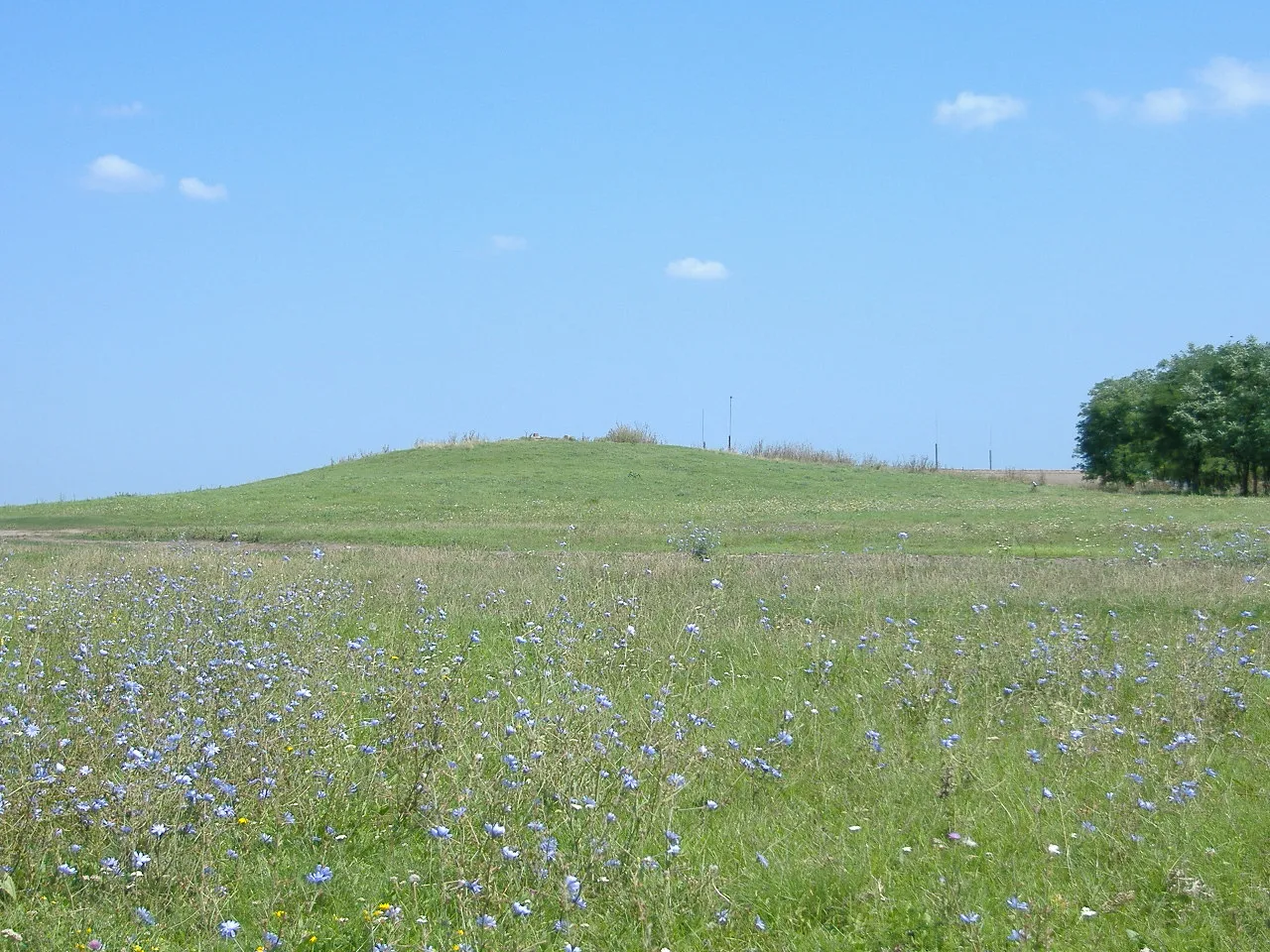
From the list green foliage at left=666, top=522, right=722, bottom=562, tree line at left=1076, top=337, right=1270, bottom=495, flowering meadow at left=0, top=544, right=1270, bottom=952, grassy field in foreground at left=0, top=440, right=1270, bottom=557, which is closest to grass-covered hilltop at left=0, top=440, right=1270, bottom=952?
flowering meadow at left=0, top=544, right=1270, bottom=952

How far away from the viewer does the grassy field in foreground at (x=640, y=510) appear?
2333 centimetres

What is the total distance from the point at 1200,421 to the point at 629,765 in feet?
199

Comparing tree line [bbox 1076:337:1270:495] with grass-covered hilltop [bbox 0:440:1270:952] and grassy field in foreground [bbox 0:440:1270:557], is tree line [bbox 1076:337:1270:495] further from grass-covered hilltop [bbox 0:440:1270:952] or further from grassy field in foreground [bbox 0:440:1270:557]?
grass-covered hilltop [bbox 0:440:1270:952]

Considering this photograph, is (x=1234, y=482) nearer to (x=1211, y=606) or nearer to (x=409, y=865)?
(x=1211, y=606)

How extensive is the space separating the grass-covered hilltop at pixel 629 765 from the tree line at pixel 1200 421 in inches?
1971

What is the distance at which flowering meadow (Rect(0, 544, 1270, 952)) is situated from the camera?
4.77 meters

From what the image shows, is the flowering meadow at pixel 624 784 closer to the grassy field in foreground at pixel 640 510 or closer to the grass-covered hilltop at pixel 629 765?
the grass-covered hilltop at pixel 629 765

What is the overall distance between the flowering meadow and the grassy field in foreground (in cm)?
1091

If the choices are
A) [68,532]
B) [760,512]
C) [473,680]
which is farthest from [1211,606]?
[68,532]

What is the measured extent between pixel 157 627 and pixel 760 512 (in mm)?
24595

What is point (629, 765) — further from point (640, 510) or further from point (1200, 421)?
point (1200, 421)

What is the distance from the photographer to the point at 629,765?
5.76 meters

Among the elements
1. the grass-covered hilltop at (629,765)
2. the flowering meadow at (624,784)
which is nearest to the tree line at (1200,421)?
the grass-covered hilltop at (629,765)

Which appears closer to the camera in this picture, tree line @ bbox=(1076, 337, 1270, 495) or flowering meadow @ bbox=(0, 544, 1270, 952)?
flowering meadow @ bbox=(0, 544, 1270, 952)
